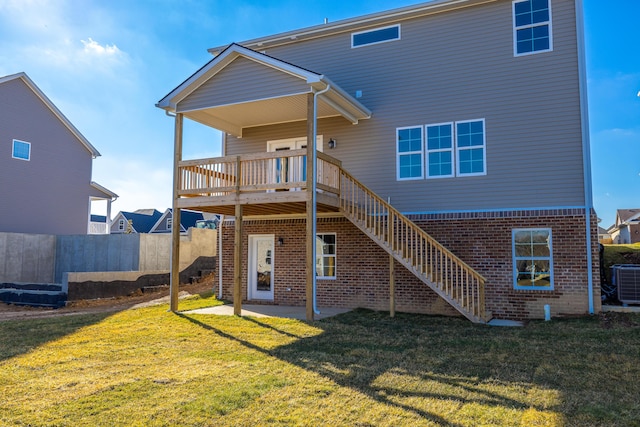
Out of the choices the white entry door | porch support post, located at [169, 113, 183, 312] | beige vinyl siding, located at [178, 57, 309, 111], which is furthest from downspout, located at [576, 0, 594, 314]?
porch support post, located at [169, 113, 183, 312]

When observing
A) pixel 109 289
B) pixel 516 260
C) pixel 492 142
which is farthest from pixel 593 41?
pixel 109 289

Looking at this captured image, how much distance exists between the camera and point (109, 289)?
1606 cm

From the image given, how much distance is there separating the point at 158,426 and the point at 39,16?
487 inches

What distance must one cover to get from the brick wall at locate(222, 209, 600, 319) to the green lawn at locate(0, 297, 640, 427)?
1.07 m

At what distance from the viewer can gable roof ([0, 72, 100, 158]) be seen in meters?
21.0

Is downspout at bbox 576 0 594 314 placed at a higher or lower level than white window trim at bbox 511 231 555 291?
higher

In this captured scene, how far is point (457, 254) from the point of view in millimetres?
11961

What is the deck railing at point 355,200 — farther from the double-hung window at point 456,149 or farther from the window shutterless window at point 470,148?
the window shutterless window at point 470,148

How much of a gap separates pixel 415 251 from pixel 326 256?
310 centimetres

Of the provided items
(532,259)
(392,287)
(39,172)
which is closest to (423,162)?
(392,287)

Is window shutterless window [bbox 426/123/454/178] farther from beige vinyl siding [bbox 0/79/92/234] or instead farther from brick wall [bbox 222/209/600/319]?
beige vinyl siding [bbox 0/79/92/234]

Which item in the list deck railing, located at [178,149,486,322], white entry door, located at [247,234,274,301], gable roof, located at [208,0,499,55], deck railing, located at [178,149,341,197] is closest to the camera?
deck railing, located at [178,149,486,322]

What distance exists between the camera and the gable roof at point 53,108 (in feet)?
68.8

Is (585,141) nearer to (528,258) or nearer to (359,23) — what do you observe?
(528,258)
